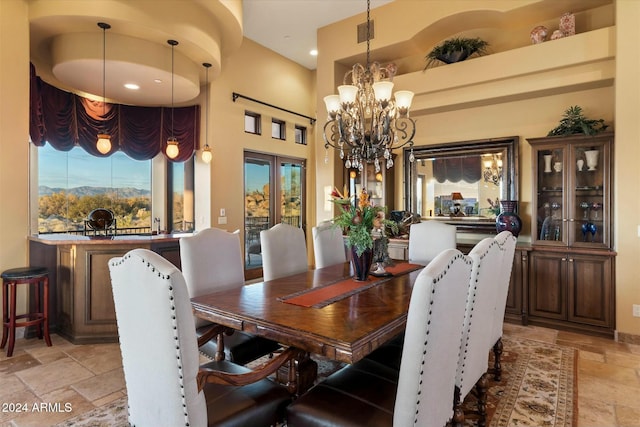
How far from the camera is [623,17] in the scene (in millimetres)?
3576

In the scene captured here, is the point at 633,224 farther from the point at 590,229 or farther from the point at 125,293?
the point at 125,293

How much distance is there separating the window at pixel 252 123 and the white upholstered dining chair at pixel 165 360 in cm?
513

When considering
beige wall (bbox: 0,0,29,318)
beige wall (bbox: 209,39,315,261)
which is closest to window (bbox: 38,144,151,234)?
beige wall (bbox: 209,39,315,261)

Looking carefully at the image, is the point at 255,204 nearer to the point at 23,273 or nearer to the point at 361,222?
the point at 23,273

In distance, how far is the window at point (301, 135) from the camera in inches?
288

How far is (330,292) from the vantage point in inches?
93.0

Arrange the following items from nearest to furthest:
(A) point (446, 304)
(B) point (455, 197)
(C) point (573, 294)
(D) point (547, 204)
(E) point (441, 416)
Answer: (A) point (446, 304) < (E) point (441, 416) < (C) point (573, 294) < (D) point (547, 204) < (B) point (455, 197)

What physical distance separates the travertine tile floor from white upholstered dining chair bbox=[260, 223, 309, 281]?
1375 millimetres

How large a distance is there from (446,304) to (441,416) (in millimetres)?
515

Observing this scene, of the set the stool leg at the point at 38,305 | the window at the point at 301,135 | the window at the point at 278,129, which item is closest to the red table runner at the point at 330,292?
the stool leg at the point at 38,305

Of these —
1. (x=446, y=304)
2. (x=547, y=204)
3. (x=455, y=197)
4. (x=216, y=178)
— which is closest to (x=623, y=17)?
(x=547, y=204)

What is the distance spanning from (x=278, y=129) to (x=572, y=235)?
16.3 ft

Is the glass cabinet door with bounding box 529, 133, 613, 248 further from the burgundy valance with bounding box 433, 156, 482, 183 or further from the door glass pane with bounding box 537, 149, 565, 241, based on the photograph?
the burgundy valance with bounding box 433, 156, 482, 183

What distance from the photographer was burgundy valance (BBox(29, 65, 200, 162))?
451 cm
